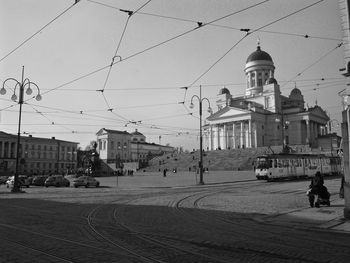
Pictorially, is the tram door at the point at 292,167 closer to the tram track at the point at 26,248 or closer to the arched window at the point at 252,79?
the tram track at the point at 26,248

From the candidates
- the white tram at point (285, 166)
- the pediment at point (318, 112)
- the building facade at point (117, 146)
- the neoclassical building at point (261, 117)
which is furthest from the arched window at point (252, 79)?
the white tram at point (285, 166)

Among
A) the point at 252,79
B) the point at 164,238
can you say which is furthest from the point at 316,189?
the point at 252,79

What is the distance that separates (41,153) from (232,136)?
57.9m

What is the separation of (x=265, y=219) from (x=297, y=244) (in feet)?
14.8

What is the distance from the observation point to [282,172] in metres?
43.2

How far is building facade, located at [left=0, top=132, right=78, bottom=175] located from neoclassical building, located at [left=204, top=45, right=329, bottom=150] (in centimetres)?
4433

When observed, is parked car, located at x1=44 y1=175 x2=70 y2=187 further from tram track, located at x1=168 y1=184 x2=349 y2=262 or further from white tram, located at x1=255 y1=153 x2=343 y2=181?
tram track, located at x1=168 y1=184 x2=349 y2=262

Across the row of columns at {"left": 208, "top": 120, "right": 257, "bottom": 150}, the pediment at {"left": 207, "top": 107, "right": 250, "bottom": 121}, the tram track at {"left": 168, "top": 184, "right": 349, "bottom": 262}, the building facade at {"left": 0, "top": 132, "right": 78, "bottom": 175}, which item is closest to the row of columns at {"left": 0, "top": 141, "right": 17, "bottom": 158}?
the building facade at {"left": 0, "top": 132, "right": 78, "bottom": 175}

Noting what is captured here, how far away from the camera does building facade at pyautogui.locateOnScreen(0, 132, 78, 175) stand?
11262 centimetres

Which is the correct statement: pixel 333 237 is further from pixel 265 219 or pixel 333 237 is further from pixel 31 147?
pixel 31 147

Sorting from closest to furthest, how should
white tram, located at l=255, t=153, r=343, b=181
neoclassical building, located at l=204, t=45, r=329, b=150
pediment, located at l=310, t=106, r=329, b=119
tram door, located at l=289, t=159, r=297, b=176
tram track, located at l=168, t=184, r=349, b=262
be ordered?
tram track, located at l=168, t=184, r=349, b=262, white tram, located at l=255, t=153, r=343, b=181, tram door, located at l=289, t=159, r=297, b=176, neoclassical building, located at l=204, t=45, r=329, b=150, pediment, located at l=310, t=106, r=329, b=119

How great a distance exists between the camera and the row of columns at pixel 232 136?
102 m

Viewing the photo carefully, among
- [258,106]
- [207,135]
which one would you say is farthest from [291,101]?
[207,135]

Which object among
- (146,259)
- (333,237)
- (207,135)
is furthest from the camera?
(207,135)
